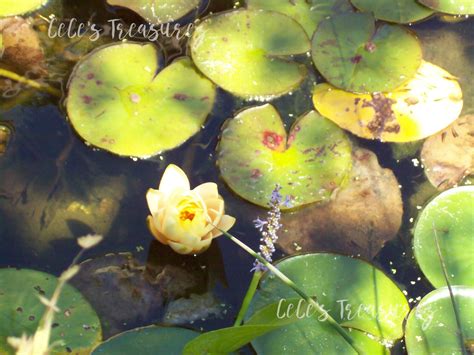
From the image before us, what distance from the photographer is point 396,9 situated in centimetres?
276

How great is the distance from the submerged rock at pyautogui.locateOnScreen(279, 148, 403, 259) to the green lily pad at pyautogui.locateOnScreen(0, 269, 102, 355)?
65cm

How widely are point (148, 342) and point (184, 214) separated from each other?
0.37m

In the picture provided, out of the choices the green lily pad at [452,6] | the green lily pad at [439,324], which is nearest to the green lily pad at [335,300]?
the green lily pad at [439,324]

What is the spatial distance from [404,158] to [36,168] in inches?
49.5

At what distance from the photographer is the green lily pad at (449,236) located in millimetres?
2166

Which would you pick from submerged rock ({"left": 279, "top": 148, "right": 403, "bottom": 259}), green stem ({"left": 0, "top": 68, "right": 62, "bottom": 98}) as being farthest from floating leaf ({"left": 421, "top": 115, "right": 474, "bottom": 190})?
green stem ({"left": 0, "top": 68, "right": 62, "bottom": 98})

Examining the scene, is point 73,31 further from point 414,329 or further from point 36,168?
point 414,329

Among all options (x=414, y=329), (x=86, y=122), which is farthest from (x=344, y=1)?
(x=414, y=329)

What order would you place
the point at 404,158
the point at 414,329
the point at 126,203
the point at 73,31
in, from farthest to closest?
the point at 73,31 < the point at 404,158 < the point at 126,203 < the point at 414,329

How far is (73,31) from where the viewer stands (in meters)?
2.64

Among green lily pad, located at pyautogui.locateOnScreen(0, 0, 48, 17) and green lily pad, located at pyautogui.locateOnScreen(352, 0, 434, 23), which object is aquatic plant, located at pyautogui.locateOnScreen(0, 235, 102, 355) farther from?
green lily pad, located at pyautogui.locateOnScreen(352, 0, 434, 23)


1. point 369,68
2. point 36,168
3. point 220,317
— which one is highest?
point 369,68

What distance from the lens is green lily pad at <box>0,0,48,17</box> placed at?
260cm

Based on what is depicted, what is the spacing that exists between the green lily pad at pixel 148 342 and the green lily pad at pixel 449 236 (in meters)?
0.78
